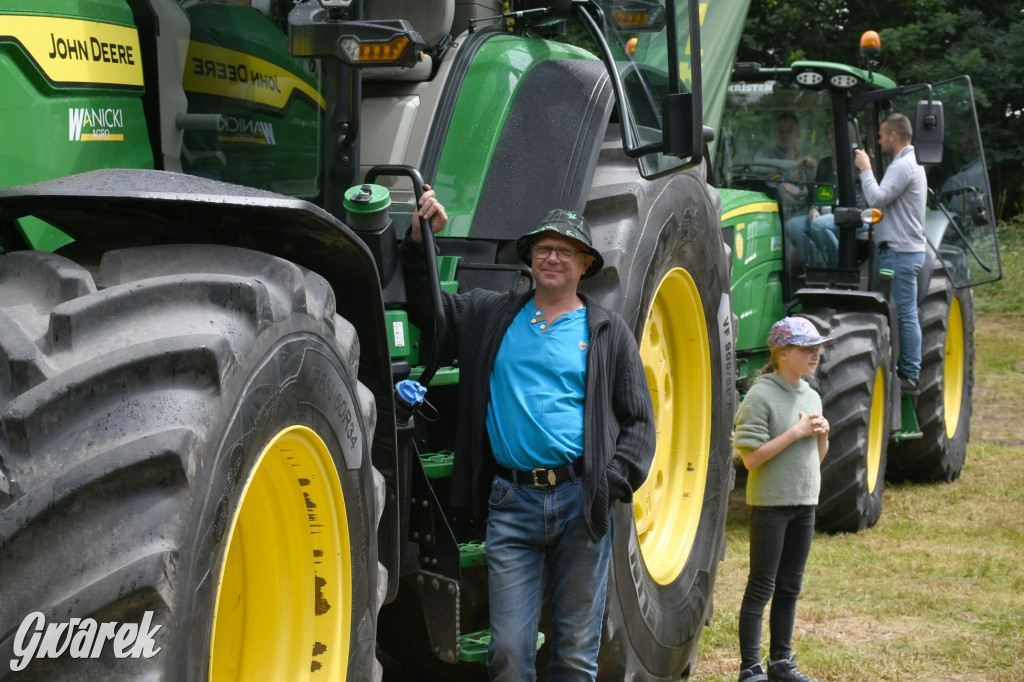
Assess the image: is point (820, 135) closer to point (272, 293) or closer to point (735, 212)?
point (735, 212)

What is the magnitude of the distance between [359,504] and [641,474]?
1049 millimetres

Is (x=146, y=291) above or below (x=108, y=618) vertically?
above

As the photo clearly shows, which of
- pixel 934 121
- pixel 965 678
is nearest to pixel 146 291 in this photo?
pixel 965 678

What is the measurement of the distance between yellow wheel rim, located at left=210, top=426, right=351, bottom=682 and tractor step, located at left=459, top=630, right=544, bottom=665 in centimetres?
87


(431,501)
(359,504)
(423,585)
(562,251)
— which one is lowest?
(423,585)

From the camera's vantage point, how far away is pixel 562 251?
3.53 m

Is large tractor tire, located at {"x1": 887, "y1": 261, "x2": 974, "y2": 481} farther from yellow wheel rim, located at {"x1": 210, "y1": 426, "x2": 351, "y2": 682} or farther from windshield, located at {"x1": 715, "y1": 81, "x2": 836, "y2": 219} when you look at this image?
yellow wheel rim, located at {"x1": 210, "y1": 426, "x2": 351, "y2": 682}

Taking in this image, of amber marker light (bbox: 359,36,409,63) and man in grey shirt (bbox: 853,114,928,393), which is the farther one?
man in grey shirt (bbox: 853,114,928,393)

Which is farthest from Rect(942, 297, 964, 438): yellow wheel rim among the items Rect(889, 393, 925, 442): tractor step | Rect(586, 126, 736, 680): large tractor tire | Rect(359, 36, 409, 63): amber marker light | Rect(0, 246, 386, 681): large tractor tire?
Rect(0, 246, 386, 681): large tractor tire

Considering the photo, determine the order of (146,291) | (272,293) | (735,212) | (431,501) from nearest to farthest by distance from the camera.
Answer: (146,291), (272,293), (431,501), (735,212)

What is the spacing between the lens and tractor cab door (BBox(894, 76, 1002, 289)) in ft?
28.2

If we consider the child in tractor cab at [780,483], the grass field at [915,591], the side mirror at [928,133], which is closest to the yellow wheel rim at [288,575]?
the child in tractor cab at [780,483]

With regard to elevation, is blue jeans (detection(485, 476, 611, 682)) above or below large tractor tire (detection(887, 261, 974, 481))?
above

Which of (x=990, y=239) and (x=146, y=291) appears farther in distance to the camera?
(x=990, y=239)
